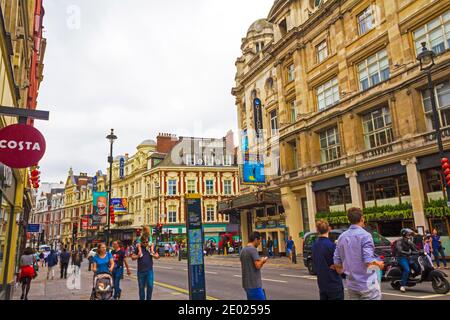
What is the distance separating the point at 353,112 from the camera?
23.1 meters

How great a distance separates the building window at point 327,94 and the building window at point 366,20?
3778mm

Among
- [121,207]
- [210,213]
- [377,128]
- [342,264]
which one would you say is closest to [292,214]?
[377,128]

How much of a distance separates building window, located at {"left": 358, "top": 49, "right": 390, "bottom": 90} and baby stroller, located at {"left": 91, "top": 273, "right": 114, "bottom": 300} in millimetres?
19508

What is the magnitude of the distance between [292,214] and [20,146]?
2488 centimetres

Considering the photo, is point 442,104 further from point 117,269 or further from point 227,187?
point 227,187

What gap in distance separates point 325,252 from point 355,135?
62.2 ft

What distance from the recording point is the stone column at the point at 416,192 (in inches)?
720

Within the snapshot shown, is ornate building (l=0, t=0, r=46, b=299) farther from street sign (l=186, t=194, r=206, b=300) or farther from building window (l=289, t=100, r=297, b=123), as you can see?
building window (l=289, t=100, r=297, b=123)

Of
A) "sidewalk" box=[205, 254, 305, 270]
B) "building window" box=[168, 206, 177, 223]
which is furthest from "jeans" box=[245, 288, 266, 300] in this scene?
"building window" box=[168, 206, 177, 223]

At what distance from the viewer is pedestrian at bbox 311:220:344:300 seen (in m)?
5.34

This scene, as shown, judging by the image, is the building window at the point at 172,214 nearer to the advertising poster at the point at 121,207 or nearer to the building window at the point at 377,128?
the advertising poster at the point at 121,207

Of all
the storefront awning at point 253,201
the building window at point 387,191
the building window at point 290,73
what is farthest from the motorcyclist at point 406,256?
the building window at point 290,73
